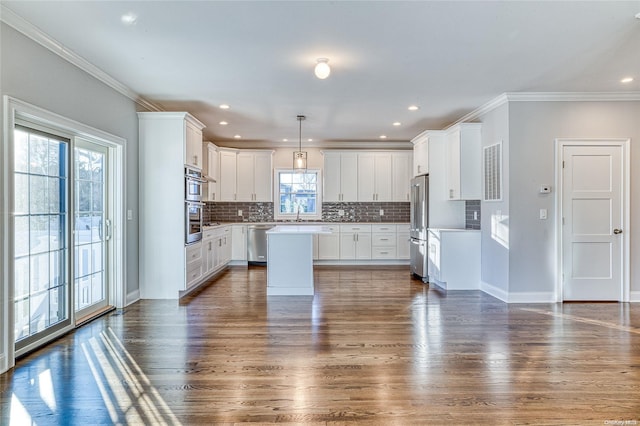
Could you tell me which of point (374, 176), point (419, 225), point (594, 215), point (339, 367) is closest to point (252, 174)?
point (374, 176)

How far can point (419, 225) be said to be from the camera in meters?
6.11

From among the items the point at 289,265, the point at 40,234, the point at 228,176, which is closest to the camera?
the point at 40,234

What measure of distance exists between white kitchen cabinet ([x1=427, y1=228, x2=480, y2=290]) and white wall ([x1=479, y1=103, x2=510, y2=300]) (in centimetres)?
11

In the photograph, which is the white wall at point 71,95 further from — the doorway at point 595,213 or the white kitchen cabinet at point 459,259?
the doorway at point 595,213

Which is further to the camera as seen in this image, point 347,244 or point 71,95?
point 347,244

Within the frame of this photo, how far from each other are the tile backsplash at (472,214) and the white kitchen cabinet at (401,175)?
6.26 ft

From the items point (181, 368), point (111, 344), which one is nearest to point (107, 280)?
point (111, 344)

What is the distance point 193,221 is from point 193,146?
41.8 inches

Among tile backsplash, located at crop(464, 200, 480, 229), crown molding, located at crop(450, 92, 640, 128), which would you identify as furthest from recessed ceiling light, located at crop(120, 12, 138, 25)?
tile backsplash, located at crop(464, 200, 480, 229)

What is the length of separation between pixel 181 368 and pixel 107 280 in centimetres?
221

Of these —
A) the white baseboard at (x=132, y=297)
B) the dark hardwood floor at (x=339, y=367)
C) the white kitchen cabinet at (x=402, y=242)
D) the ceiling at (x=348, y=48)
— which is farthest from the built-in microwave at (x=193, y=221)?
the white kitchen cabinet at (x=402, y=242)

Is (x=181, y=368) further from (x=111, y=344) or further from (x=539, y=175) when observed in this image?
(x=539, y=175)

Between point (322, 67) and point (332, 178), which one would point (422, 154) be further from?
point (322, 67)

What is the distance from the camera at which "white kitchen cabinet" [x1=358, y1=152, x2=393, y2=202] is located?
7.68 metres
